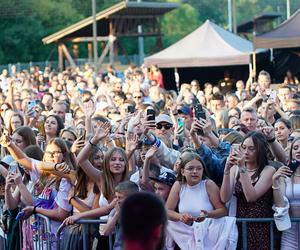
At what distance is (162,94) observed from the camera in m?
17.5

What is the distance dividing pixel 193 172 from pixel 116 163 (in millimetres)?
763

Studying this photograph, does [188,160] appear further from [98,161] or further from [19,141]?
[19,141]

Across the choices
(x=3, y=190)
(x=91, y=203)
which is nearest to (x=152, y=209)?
(x=91, y=203)

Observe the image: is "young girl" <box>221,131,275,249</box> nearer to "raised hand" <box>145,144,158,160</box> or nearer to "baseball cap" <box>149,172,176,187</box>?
"baseball cap" <box>149,172,176,187</box>

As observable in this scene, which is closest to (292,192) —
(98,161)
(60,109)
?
(98,161)

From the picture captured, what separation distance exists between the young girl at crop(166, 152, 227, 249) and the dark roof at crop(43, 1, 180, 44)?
3121 cm

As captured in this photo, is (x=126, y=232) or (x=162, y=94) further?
(x=162, y=94)

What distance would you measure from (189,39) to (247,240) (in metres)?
20.4

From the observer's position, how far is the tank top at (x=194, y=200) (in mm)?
7707

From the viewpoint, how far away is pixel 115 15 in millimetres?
39469

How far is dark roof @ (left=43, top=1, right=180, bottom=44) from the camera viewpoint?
128 feet

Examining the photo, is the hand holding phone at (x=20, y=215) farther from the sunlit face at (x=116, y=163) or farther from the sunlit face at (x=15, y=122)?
the sunlit face at (x=15, y=122)

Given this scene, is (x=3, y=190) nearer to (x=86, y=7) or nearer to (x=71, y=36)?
(x=71, y=36)

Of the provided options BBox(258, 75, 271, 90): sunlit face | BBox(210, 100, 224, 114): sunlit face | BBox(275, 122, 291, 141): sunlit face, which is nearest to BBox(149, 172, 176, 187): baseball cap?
BBox(275, 122, 291, 141): sunlit face
